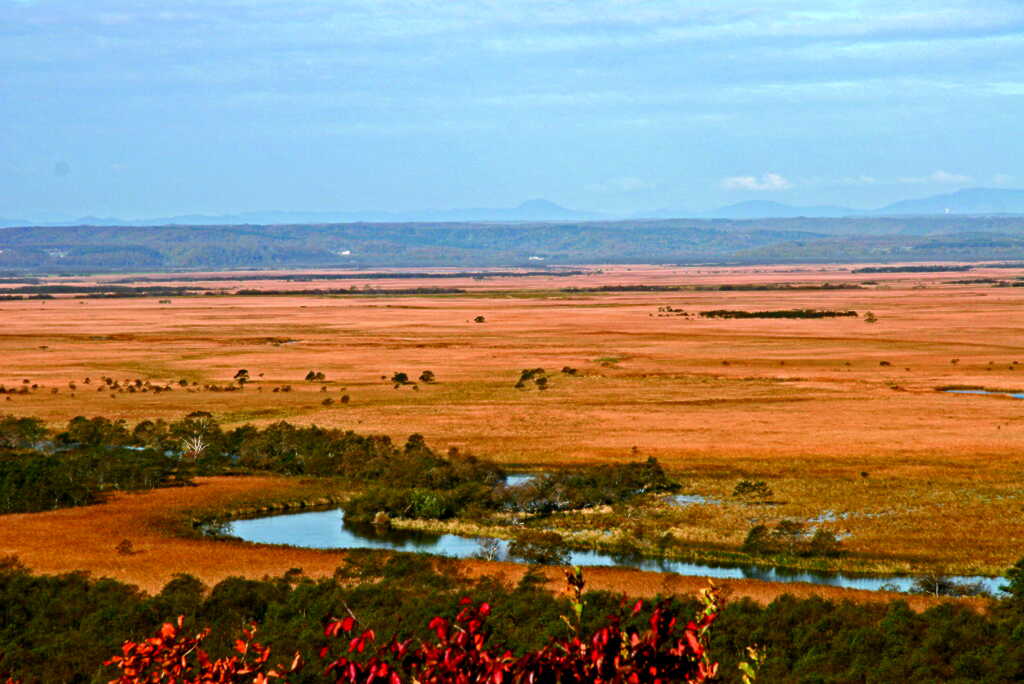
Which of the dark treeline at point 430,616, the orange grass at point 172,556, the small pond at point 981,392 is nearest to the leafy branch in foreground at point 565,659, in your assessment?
the dark treeline at point 430,616

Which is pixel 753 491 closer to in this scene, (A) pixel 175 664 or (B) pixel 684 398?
(B) pixel 684 398

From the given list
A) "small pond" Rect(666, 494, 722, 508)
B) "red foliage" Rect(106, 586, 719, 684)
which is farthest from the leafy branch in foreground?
"small pond" Rect(666, 494, 722, 508)

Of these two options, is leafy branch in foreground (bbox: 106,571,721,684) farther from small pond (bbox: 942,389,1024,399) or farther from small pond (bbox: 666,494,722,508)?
small pond (bbox: 942,389,1024,399)

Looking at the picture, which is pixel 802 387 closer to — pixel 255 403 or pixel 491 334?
pixel 255 403

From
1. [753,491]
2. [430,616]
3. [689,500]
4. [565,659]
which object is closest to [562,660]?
[565,659]

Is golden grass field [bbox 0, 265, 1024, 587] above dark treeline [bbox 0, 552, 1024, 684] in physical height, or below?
below

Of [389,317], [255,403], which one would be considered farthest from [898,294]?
[255,403]
